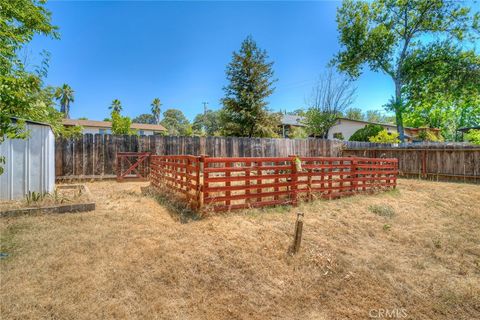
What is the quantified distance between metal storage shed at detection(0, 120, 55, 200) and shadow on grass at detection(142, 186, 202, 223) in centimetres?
239

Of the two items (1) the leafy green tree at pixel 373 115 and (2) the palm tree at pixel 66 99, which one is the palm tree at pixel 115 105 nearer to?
(2) the palm tree at pixel 66 99

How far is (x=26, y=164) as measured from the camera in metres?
5.33

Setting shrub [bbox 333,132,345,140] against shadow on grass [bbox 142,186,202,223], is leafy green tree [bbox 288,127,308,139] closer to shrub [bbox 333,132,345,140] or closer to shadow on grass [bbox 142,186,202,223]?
shrub [bbox 333,132,345,140]

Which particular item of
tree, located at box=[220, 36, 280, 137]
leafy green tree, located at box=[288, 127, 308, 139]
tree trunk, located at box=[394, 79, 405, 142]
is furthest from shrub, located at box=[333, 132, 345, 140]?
tree, located at box=[220, 36, 280, 137]

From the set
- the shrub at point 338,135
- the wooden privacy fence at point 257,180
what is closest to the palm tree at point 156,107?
the shrub at point 338,135

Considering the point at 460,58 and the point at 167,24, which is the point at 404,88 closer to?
the point at 460,58

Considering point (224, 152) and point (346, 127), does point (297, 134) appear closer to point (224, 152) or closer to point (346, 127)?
point (346, 127)

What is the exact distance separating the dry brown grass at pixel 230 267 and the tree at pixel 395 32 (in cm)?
1869

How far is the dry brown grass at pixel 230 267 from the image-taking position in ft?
8.15

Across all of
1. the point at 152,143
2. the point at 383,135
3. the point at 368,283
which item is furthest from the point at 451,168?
the point at 152,143

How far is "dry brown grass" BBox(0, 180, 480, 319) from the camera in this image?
2484mm

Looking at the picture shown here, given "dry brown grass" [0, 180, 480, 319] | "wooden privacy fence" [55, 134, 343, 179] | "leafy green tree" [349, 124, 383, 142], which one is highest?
"leafy green tree" [349, 124, 383, 142]

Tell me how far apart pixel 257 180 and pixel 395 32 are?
2246cm

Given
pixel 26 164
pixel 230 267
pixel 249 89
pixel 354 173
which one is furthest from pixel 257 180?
pixel 249 89
